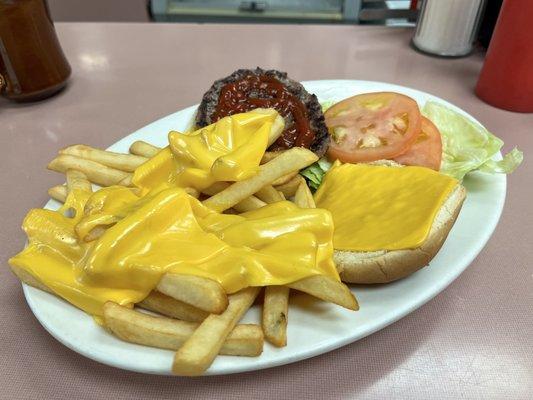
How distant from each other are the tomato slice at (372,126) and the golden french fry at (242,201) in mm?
500

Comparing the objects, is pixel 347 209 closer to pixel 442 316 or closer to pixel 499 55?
pixel 442 316

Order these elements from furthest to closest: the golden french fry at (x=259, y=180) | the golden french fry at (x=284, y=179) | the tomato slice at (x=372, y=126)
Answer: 1. the tomato slice at (x=372, y=126)
2. the golden french fry at (x=284, y=179)
3. the golden french fry at (x=259, y=180)

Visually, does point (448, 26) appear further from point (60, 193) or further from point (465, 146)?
point (60, 193)

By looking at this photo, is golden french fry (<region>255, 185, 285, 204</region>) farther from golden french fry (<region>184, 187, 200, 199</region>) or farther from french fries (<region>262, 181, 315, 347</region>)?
french fries (<region>262, 181, 315, 347</region>)

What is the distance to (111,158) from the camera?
172 centimetres

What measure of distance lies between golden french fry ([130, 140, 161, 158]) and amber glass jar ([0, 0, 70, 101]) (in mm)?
930

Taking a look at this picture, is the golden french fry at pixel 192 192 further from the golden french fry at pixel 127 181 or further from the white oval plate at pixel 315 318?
the white oval plate at pixel 315 318

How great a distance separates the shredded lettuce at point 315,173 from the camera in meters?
1.79

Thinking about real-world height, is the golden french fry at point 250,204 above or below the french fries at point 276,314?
above

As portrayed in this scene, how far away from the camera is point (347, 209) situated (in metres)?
1.51

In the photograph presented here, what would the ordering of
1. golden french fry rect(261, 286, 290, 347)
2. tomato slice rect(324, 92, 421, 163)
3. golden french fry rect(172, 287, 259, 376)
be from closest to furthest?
golden french fry rect(172, 287, 259, 376) < golden french fry rect(261, 286, 290, 347) < tomato slice rect(324, 92, 421, 163)

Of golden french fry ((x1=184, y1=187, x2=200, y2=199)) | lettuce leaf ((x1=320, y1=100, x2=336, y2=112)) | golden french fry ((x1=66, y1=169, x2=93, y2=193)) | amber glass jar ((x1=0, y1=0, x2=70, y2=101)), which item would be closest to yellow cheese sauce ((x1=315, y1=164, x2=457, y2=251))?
golden french fry ((x1=184, y1=187, x2=200, y2=199))

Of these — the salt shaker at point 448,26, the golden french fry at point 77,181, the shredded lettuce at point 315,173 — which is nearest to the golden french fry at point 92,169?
the golden french fry at point 77,181

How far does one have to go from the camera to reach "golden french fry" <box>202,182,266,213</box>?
1.47 meters
